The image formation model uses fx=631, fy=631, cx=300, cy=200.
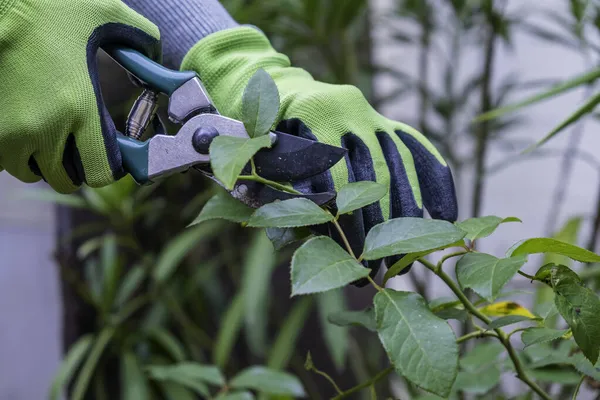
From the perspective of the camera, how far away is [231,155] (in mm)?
355

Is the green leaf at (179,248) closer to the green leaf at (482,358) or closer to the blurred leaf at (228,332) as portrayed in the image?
the blurred leaf at (228,332)

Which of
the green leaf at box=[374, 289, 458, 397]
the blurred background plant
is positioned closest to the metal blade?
the green leaf at box=[374, 289, 458, 397]

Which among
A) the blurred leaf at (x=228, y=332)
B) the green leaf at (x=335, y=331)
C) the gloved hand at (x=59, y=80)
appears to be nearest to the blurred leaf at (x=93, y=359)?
the blurred leaf at (x=228, y=332)

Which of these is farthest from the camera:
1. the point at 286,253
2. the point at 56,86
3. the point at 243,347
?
the point at 243,347

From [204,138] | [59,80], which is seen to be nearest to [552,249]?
[204,138]

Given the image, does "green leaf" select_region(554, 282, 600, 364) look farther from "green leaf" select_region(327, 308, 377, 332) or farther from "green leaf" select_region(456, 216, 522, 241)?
"green leaf" select_region(327, 308, 377, 332)

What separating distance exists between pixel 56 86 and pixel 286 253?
90cm

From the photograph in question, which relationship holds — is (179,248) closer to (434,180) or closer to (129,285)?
(129,285)

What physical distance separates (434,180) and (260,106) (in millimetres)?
201

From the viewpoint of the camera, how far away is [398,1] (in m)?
1.82

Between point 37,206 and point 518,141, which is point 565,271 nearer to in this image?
point 518,141

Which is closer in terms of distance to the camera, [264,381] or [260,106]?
[260,106]

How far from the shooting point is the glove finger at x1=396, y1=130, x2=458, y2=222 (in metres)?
0.53

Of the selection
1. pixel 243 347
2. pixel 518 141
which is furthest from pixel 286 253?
pixel 518 141
